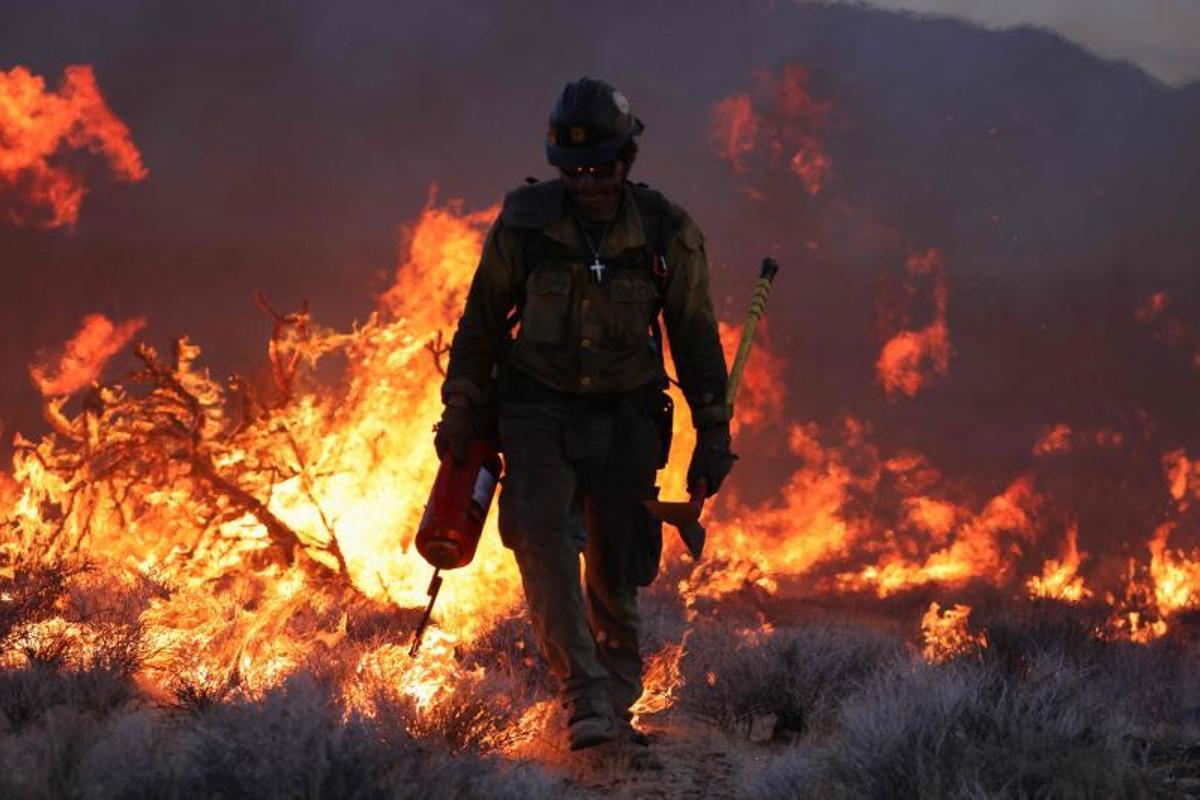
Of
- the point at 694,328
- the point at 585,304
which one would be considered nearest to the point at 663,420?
the point at 694,328

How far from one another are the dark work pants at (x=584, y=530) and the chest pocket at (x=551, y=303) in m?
0.28

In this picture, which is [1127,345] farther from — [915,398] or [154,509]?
[154,509]

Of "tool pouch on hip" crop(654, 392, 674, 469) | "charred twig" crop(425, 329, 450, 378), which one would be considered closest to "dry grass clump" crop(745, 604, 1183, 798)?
Result: "tool pouch on hip" crop(654, 392, 674, 469)

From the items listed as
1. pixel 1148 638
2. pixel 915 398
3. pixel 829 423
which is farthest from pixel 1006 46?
pixel 1148 638

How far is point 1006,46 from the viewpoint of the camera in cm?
3853

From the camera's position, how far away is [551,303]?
5.38 m

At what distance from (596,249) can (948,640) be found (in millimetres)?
4462

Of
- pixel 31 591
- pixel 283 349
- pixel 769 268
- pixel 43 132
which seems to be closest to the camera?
pixel 769 268

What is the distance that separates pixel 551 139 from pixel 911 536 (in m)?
16.5

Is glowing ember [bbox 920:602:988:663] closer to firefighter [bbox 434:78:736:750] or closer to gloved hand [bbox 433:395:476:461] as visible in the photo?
firefighter [bbox 434:78:736:750]

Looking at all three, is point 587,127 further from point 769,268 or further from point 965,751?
A: point 965,751

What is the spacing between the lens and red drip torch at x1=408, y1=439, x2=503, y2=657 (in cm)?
543

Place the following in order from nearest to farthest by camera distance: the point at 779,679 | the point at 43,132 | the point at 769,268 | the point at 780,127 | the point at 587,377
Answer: the point at 587,377
the point at 769,268
the point at 779,679
the point at 43,132
the point at 780,127

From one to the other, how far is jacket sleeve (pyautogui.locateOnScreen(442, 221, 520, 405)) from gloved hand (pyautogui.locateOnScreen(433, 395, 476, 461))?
0.04m
